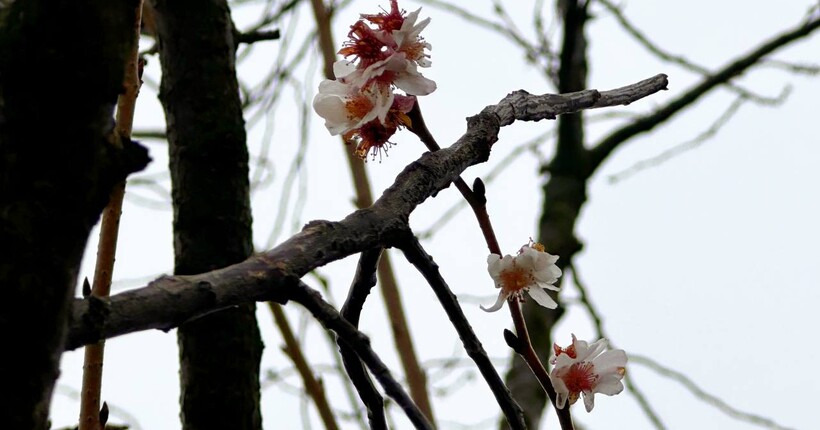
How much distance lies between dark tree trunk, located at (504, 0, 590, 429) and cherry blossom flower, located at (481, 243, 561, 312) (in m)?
1.68

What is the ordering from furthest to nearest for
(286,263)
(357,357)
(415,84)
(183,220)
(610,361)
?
1. (183,220)
2. (610,361)
3. (415,84)
4. (357,357)
5. (286,263)

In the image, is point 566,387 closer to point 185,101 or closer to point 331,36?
point 185,101

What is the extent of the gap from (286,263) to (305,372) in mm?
835

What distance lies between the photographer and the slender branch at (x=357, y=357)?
2.17ft

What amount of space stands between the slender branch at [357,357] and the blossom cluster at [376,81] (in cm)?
13

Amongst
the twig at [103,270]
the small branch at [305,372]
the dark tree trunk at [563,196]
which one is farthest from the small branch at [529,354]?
the dark tree trunk at [563,196]

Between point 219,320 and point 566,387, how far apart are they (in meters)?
0.38

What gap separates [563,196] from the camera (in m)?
3.08

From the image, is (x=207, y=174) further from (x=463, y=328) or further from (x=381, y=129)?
(x=463, y=328)

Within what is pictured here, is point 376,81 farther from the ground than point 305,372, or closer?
closer

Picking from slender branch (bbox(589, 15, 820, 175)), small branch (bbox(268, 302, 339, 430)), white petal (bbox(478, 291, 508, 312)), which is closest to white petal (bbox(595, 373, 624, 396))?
white petal (bbox(478, 291, 508, 312))

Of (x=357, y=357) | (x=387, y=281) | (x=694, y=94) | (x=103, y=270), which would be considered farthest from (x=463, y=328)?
(x=694, y=94)

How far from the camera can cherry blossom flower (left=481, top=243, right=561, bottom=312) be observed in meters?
0.80

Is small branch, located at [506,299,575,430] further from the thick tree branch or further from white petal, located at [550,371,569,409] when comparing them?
the thick tree branch
